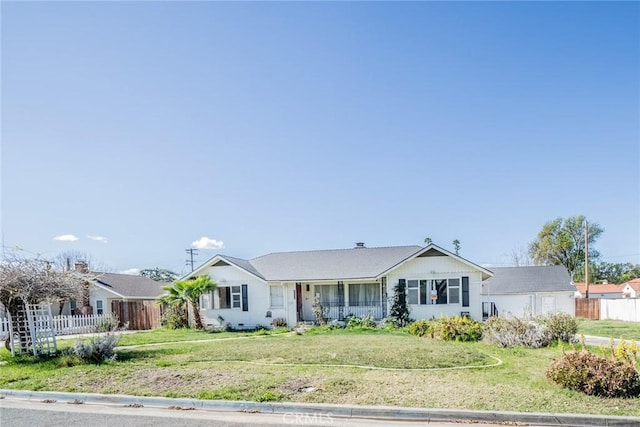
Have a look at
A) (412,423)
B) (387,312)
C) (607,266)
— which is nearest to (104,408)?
(412,423)

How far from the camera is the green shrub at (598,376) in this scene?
7.25 m

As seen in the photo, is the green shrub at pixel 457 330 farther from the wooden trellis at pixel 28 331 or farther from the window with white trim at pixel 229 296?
the wooden trellis at pixel 28 331

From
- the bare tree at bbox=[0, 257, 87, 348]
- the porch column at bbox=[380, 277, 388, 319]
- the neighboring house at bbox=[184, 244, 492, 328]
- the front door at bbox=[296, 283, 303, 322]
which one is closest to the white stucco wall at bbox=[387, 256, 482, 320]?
the neighboring house at bbox=[184, 244, 492, 328]

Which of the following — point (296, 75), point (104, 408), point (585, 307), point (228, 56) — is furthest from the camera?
point (585, 307)

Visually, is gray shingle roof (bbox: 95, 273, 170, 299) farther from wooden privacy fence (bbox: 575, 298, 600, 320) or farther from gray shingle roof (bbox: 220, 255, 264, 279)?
wooden privacy fence (bbox: 575, 298, 600, 320)

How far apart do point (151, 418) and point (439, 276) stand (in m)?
18.8

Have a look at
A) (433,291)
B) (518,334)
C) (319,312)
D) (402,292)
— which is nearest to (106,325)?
(319,312)

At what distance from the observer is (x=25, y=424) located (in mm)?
6750

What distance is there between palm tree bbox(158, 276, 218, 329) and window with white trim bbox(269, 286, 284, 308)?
10.3ft

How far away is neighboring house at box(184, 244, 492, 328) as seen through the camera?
2330cm

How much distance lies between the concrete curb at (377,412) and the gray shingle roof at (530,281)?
25.9m

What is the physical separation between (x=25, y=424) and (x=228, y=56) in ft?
33.4

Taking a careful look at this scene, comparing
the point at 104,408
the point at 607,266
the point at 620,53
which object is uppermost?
the point at 620,53

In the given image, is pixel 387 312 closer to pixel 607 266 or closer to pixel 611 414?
pixel 611 414
